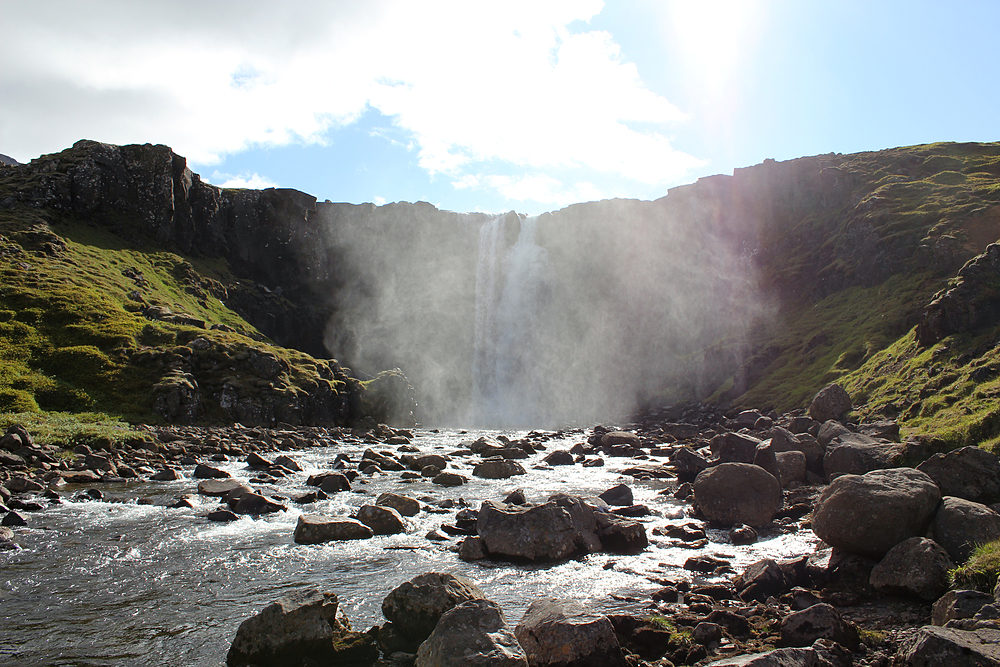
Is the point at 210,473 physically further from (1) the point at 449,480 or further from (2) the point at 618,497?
(2) the point at 618,497

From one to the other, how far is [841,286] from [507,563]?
273ft

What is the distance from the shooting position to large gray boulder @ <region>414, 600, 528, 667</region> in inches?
322

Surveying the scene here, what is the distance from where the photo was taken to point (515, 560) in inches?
604

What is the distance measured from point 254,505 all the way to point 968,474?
2233cm

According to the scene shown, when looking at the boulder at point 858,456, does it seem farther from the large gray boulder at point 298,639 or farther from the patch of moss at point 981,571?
the large gray boulder at point 298,639

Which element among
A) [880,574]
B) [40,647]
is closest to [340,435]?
[40,647]

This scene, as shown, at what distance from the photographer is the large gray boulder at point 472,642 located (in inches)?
322

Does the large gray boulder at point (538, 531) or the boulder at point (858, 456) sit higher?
the boulder at point (858, 456)

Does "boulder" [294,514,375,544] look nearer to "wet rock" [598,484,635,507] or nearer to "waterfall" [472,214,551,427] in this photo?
"wet rock" [598,484,635,507]

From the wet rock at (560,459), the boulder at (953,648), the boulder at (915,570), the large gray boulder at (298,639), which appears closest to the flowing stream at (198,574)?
the large gray boulder at (298,639)

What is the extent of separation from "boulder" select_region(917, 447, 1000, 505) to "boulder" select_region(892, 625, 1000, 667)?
9.25 meters

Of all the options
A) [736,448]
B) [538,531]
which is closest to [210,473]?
[538,531]

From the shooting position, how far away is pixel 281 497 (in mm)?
21859

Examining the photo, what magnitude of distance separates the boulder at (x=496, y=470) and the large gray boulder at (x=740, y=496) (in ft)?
41.5
